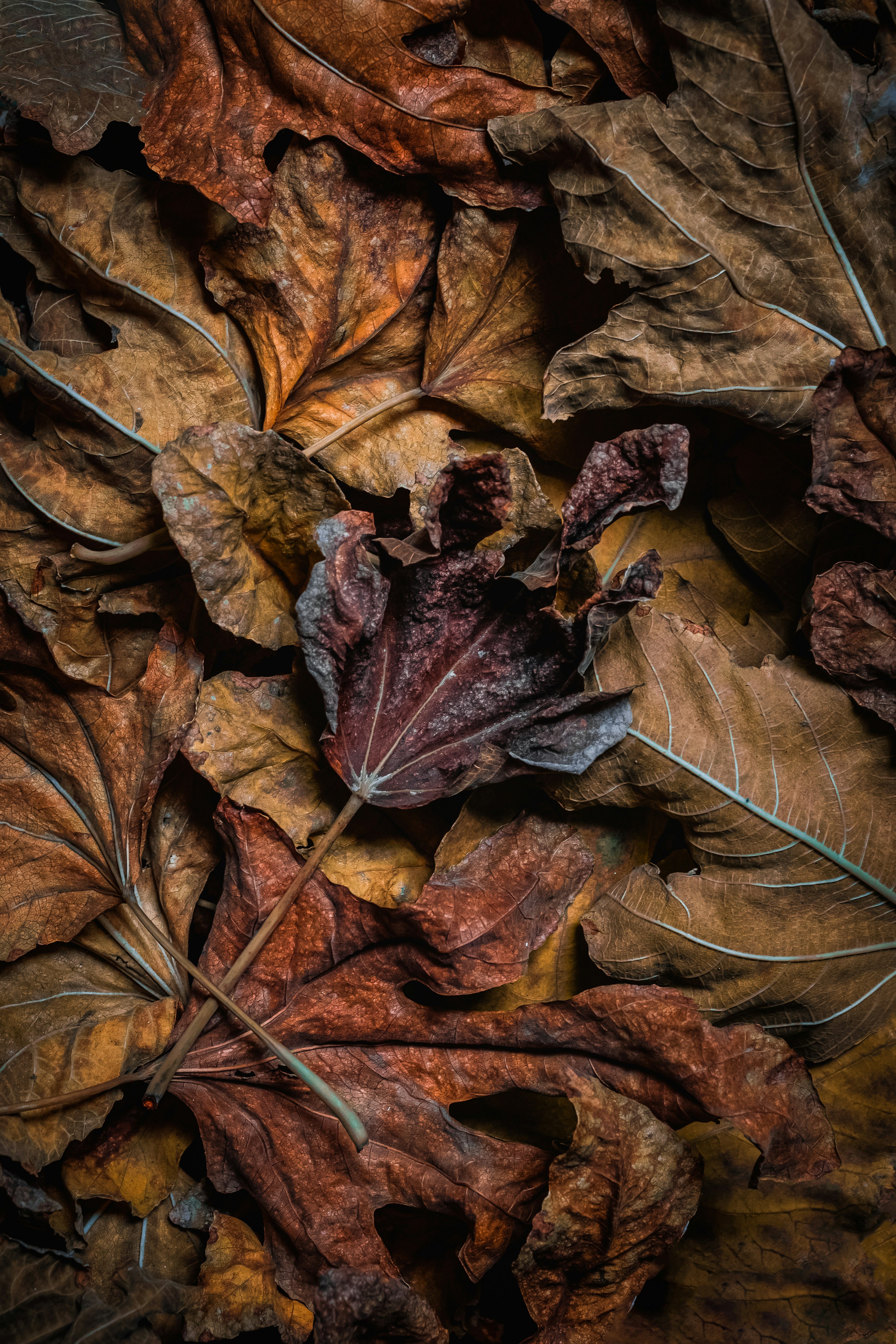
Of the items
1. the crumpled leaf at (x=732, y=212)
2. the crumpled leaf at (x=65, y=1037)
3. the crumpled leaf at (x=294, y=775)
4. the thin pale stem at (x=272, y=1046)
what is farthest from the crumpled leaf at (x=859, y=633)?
the crumpled leaf at (x=65, y=1037)

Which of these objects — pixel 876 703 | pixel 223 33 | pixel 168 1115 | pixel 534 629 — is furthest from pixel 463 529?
pixel 168 1115

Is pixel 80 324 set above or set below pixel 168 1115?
above

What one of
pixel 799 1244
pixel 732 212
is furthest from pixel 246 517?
pixel 799 1244

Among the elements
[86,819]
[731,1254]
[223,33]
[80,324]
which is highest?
[223,33]

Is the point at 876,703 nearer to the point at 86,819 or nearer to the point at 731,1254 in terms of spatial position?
the point at 731,1254

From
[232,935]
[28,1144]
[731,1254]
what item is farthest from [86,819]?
[731,1254]

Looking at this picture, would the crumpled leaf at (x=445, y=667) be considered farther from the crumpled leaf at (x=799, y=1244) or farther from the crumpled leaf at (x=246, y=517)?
the crumpled leaf at (x=799, y=1244)

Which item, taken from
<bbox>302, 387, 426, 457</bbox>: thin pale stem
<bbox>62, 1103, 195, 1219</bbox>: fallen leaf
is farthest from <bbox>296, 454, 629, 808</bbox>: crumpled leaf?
<bbox>62, 1103, 195, 1219</bbox>: fallen leaf

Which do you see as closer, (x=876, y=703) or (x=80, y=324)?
(x=876, y=703)
